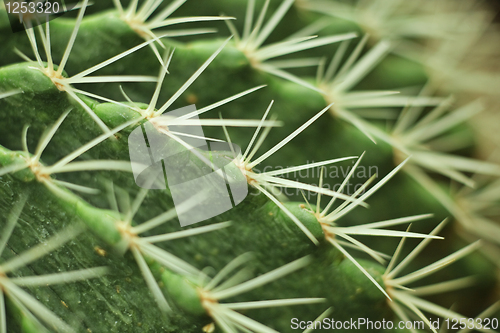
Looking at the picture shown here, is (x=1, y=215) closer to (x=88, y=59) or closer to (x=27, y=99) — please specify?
(x=27, y=99)

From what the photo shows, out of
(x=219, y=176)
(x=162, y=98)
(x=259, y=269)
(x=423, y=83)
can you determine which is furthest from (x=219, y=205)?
(x=423, y=83)

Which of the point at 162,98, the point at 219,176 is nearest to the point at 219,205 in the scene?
the point at 219,176

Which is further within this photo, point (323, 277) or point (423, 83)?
point (423, 83)

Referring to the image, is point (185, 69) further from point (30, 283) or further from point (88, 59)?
point (30, 283)

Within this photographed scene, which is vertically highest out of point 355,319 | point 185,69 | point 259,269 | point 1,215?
point 185,69

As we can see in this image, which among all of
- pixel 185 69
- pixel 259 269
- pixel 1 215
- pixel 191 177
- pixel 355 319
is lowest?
pixel 355 319

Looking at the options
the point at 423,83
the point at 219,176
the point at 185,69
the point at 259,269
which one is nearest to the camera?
the point at 219,176

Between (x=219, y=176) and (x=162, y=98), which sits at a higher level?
(x=162, y=98)

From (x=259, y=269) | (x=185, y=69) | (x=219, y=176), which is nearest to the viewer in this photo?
(x=219, y=176)

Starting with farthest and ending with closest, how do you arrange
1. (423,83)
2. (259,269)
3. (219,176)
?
(423,83)
(259,269)
(219,176)
